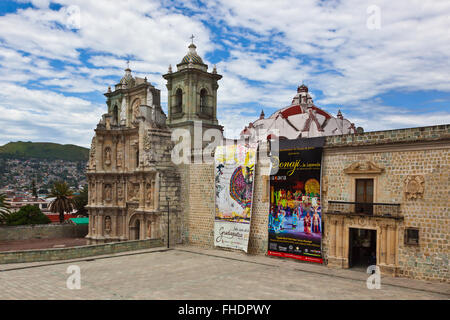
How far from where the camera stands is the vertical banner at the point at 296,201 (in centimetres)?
1708

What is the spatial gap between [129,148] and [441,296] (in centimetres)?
2325

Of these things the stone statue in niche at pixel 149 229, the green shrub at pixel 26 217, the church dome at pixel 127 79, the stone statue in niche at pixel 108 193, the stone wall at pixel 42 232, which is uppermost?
the church dome at pixel 127 79

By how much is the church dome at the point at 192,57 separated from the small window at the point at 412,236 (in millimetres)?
18659

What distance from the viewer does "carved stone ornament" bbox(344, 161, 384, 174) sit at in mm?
15562

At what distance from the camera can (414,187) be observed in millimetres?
14508

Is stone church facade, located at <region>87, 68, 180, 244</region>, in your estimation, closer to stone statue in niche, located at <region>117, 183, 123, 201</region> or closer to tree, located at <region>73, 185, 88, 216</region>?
stone statue in niche, located at <region>117, 183, 123, 201</region>

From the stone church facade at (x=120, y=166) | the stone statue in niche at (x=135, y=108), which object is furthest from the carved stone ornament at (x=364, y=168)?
the stone statue in niche at (x=135, y=108)

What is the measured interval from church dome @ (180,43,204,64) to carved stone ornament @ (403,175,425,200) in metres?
17.7

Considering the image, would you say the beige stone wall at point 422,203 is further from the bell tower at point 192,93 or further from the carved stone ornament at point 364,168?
the bell tower at point 192,93

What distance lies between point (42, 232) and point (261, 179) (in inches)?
939

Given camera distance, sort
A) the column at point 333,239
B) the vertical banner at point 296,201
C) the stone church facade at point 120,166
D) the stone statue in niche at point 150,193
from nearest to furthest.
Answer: the column at point 333,239, the vertical banner at point 296,201, the stone statue in niche at point 150,193, the stone church facade at point 120,166

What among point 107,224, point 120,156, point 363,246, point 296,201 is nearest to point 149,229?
point 107,224

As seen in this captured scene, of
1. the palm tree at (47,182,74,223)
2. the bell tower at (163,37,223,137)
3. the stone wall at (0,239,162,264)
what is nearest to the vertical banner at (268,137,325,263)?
the stone wall at (0,239,162,264)

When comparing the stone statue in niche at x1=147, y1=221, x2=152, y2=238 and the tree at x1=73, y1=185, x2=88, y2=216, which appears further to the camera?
the tree at x1=73, y1=185, x2=88, y2=216
